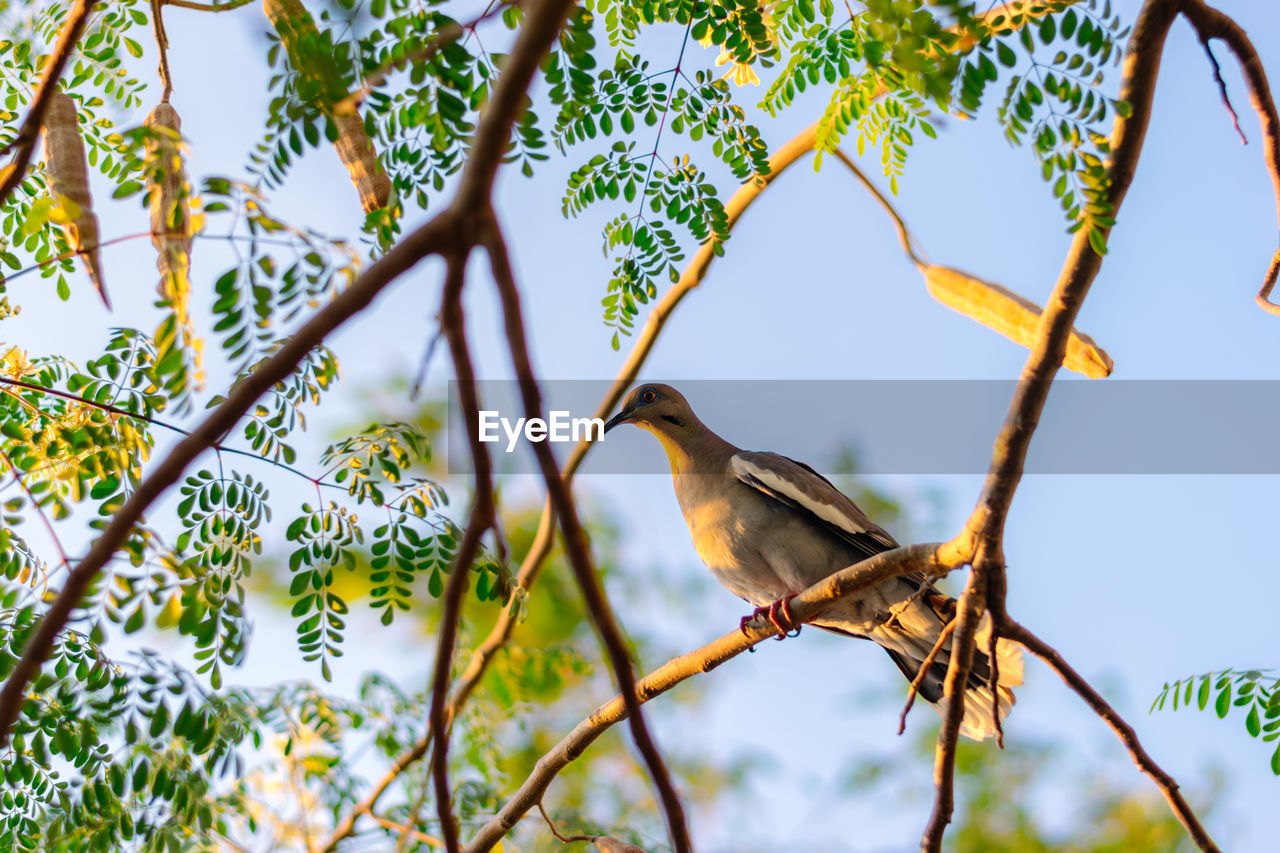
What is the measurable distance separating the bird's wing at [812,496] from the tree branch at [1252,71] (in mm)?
1745

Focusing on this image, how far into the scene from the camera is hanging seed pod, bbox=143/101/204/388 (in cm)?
189

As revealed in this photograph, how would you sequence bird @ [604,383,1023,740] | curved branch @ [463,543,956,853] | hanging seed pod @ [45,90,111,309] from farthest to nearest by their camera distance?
bird @ [604,383,1023,740] → curved branch @ [463,543,956,853] → hanging seed pod @ [45,90,111,309]

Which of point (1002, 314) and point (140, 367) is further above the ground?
point (1002, 314)

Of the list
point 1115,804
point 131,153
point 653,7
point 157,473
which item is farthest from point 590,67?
point 1115,804

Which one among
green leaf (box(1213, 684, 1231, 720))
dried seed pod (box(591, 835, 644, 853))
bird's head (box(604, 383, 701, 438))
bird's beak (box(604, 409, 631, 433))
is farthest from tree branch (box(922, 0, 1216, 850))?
bird's beak (box(604, 409, 631, 433))

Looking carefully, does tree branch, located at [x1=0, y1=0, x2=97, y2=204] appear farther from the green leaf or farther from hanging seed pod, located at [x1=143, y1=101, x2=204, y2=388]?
the green leaf

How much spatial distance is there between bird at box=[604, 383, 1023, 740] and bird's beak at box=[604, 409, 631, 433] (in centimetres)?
62

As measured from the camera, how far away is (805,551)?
4.36 meters

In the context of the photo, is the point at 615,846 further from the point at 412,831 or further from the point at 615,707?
the point at 412,831

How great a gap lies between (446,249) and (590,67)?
174 cm

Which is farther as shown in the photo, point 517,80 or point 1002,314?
point 1002,314

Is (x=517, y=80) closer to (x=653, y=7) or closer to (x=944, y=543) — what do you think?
(x=944, y=543)

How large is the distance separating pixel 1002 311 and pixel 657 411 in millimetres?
2454

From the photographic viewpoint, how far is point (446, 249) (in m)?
1.31
